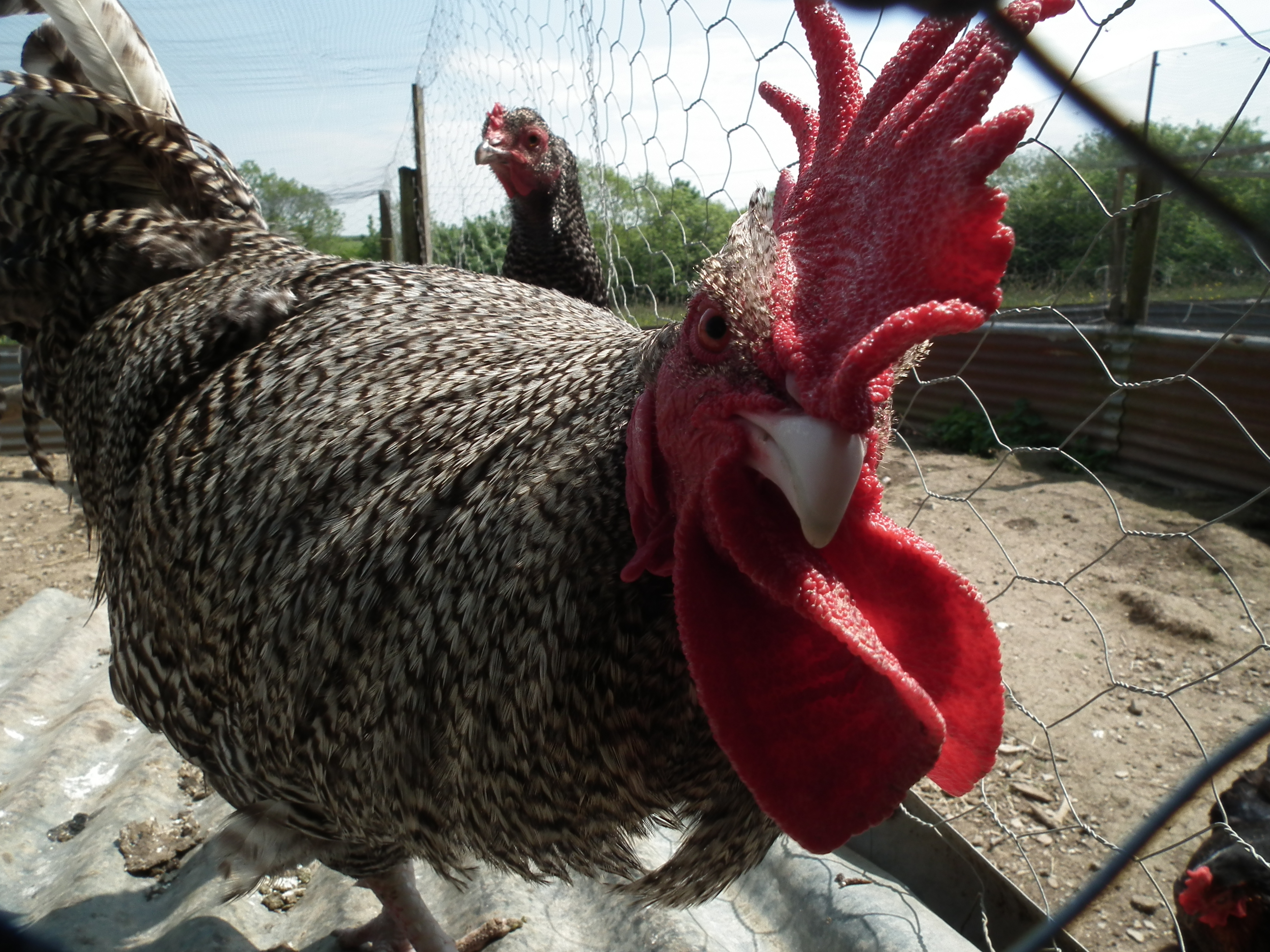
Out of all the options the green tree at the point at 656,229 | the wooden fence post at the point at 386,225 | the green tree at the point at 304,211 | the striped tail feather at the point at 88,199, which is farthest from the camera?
the green tree at the point at 304,211

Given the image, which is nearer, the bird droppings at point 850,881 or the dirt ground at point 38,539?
the bird droppings at point 850,881

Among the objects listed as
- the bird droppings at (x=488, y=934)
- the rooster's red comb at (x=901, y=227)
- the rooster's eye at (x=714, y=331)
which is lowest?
the bird droppings at (x=488, y=934)

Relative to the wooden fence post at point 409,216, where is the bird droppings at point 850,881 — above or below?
below

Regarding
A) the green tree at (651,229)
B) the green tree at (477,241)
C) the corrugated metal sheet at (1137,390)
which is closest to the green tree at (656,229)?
the green tree at (651,229)

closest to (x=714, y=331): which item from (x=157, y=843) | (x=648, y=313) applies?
(x=157, y=843)

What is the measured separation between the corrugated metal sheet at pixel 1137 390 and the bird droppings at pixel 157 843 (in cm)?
343

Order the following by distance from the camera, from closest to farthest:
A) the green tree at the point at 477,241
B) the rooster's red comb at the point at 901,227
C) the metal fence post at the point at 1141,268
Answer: the rooster's red comb at the point at 901,227, the metal fence post at the point at 1141,268, the green tree at the point at 477,241

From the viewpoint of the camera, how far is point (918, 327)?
0.87m

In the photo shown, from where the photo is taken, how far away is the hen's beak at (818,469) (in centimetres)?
92

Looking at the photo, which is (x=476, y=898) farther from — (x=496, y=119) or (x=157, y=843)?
(x=496, y=119)

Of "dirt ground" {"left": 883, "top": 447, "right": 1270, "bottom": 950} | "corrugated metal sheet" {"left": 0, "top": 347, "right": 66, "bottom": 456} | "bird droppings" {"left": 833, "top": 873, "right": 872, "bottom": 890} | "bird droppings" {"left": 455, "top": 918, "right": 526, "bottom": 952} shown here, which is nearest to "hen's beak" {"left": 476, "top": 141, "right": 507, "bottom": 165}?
"dirt ground" {"left": 883, "top": 447, "right": 1270, "bottom": 950}

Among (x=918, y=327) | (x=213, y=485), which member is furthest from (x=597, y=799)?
(x=213, y=485)

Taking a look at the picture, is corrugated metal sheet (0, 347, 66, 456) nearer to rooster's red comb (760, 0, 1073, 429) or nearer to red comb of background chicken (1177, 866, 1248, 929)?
rooster's red comb (760, 0, 1073, 429)

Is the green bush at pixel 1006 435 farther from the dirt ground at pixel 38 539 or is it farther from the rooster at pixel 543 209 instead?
the dirt ground at pixel 38 539
